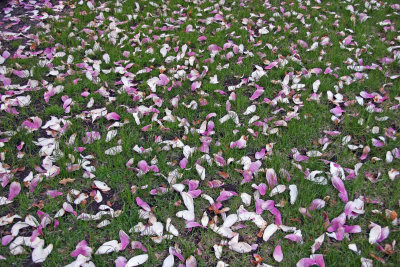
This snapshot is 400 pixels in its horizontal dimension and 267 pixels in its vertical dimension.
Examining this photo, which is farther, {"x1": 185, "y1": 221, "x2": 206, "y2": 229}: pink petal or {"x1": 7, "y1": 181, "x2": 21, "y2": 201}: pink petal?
{"x1": 7, "y1": 181, "x2": 21, "y2": 201}: pink petal

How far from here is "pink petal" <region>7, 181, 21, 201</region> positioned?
2082 mm

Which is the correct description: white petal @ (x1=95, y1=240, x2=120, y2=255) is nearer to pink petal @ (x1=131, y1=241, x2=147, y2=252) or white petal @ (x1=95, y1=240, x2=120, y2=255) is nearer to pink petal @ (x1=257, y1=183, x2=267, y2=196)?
pink petal @ (x1=131, y1=241, x2=147, y2=252)

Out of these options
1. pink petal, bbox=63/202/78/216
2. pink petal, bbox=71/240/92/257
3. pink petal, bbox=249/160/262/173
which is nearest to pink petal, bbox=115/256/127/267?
pink petal, bbox=71/240/92/257

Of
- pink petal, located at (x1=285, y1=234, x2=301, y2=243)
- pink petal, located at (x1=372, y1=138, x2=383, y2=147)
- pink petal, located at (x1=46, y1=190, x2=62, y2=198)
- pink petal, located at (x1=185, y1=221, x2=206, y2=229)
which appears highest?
pink petal, located at (x1=372, y1=138, x2=383, y2=147)

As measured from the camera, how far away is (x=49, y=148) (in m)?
2.41

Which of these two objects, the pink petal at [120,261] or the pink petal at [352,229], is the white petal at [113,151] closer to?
the pink petal at [120,261]

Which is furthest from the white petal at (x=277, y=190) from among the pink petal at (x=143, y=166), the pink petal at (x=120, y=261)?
the pink petal at (x=120, y=261)

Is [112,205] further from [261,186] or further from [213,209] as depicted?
[261,186]

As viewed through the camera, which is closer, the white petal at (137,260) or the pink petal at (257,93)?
the white petal at (137,260)

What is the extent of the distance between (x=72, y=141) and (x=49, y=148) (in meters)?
0.16

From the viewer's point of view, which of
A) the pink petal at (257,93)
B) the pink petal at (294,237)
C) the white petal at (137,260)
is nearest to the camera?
the white petal at (137,260)

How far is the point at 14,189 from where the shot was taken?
6.93ft

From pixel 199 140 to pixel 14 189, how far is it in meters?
1.27

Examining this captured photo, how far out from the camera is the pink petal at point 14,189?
2.08 metres
